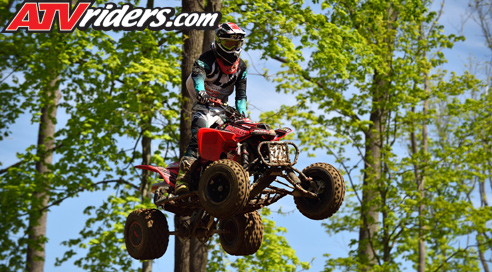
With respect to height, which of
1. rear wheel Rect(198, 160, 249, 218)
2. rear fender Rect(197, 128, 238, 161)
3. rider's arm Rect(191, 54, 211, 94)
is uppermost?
rider's arm Rect(191, 54, 211, 94)

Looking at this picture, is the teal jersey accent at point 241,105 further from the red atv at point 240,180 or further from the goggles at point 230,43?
the goggles at point 230,43

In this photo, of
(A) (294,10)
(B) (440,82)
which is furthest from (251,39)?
(B) (440,82)

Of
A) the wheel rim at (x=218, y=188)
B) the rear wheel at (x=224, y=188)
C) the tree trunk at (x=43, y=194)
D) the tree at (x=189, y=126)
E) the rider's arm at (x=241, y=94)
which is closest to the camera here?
the rear wheel at (x=224, y=188)

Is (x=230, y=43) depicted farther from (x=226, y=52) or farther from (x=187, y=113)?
(x=187, y=113)

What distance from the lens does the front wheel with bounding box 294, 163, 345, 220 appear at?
6.93m

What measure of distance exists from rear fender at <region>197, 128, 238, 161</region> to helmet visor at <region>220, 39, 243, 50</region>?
1.08 m

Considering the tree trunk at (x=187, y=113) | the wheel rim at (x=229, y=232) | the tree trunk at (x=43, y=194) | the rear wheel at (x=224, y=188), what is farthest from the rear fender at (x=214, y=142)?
the tree trunk at (x=43, y=194)

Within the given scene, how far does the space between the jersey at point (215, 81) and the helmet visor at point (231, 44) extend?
289 millimetres

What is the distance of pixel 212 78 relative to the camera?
7.54 metres

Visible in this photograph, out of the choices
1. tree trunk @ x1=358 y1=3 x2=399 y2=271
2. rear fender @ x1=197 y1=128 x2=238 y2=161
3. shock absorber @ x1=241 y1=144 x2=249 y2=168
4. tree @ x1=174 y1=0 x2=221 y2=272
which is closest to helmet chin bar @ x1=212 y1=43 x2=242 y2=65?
rear fender @ x1=197 y1=128 x2=238 y2=161

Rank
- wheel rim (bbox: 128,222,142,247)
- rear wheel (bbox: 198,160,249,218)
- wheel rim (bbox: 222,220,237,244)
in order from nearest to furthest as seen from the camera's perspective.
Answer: rear wheel (bbox: 198,160,249,218)
wheel rim (bbox: 128,222,142,247)
wheel rim (bbox: 222,220,237,244)

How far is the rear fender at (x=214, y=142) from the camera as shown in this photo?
6820 millimetres

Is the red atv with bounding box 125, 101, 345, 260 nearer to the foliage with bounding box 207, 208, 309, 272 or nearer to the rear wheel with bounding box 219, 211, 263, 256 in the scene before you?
the rear wheel with bounding box 219, 211, 263, 256

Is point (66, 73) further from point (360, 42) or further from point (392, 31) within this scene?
point (392, 31)
